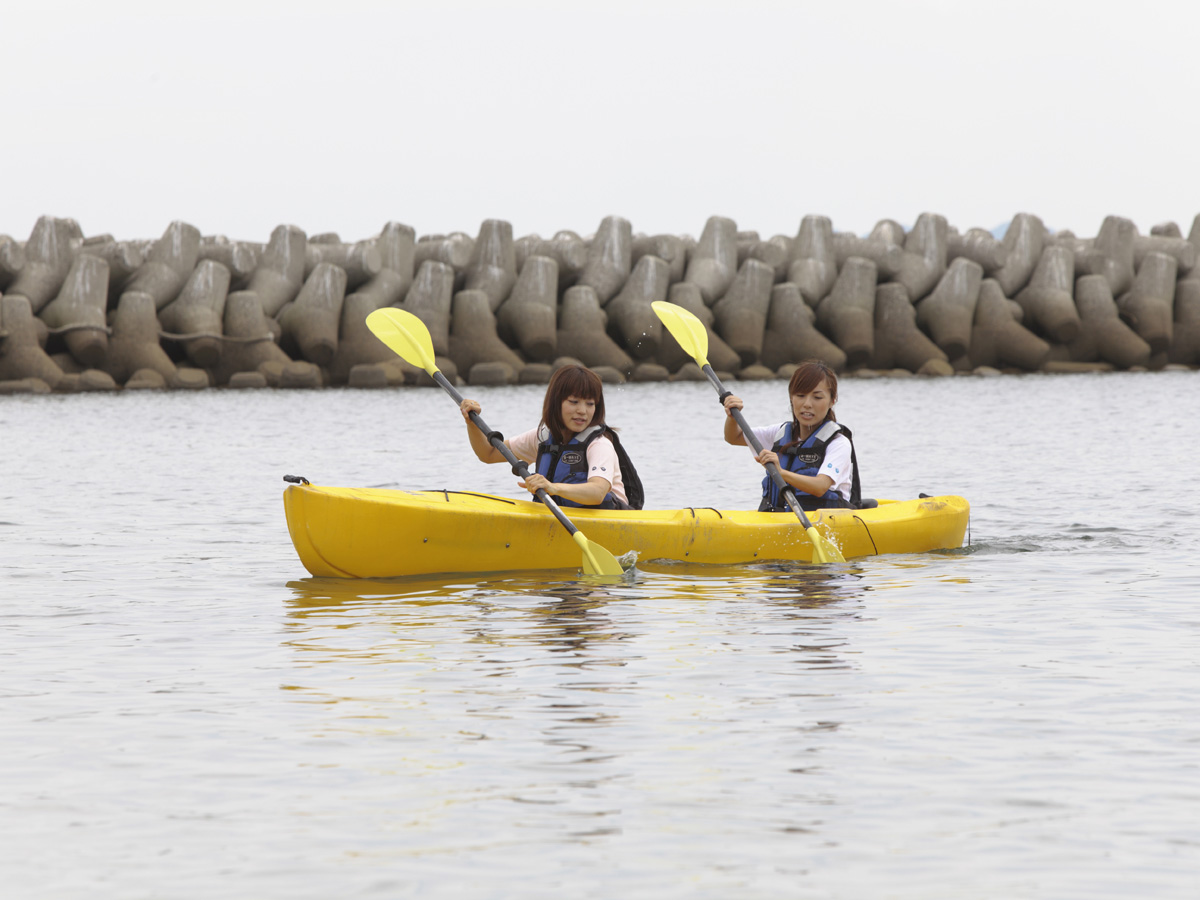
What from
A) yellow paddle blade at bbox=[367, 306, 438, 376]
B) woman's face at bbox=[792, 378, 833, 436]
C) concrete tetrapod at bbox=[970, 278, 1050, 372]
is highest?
concrete tetrapod at bbox=[970, 278, 1050, 372]

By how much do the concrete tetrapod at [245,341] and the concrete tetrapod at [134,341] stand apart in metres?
1.26

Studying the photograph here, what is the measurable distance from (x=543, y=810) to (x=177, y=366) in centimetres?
2798

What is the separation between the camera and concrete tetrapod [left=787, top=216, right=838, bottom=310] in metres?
34.1

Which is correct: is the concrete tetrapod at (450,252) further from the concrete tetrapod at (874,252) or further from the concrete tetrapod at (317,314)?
the concrete tetrapod at (874,252)

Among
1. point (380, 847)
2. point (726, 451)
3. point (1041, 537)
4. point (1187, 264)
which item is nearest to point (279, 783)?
point (380, 847)

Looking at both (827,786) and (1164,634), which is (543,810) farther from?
(1164,634)

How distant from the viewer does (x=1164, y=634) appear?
5980 mm

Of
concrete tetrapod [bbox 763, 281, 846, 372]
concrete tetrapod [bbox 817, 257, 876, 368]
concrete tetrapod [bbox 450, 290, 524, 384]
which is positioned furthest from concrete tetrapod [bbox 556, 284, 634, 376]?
concrete tetrapod [bbox 817, 257, 876, 368]

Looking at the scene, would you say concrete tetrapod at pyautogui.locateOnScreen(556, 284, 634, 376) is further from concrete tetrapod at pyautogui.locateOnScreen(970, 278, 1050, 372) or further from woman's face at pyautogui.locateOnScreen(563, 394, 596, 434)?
woman's face at pyautogui.locateOnScreen(563, 394, 596, 434)

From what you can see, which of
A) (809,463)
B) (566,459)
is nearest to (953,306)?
(809,463)

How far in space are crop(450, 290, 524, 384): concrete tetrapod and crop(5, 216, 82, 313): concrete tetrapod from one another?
768cm

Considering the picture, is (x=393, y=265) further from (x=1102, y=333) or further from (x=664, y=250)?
(x=1102, y=333)

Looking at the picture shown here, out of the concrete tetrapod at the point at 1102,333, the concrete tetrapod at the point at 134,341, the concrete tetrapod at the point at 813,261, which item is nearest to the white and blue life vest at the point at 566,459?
the concrete tetrapod at the point at 134,341

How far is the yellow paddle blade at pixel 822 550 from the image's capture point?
7.79m
